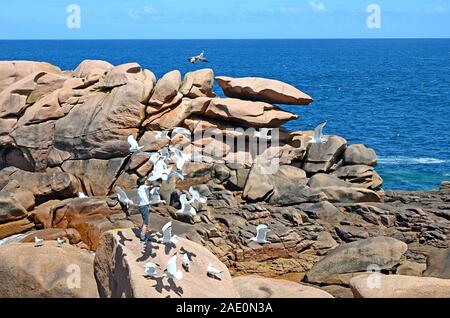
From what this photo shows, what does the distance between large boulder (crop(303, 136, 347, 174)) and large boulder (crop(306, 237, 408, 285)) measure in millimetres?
9001

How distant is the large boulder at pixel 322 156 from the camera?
32.3 m

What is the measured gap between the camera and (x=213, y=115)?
33.1 metres

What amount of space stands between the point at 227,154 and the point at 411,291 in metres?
15.6

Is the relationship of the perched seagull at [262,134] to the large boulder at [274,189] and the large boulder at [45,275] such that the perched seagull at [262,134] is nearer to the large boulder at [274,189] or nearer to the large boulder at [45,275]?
the large boulder at [274,189]

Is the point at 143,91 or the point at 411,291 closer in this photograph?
the point at 411,291

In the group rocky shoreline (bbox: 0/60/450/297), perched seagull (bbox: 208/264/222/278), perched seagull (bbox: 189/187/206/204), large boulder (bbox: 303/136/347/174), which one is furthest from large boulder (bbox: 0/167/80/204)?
perched seagull (bbox: 208/264/222/278)

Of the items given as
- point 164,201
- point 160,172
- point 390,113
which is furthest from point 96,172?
point 390,113

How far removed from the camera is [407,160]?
47250mm

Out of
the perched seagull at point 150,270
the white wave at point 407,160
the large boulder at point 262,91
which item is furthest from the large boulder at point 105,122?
the white wave at point 407,160

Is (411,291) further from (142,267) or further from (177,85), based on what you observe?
(177,85)

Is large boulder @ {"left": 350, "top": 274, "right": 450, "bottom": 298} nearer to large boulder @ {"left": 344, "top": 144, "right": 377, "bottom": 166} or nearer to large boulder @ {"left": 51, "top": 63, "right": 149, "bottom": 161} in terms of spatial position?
large boulder @ {"left": 344, "top": 144, "right": 377, "bottom": 166}
